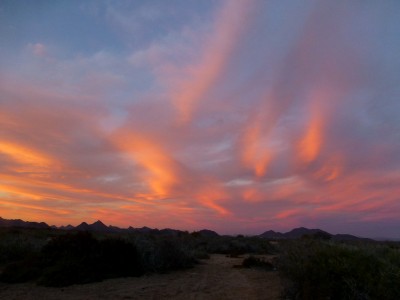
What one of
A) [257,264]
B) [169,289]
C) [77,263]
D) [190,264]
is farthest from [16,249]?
[257,264]

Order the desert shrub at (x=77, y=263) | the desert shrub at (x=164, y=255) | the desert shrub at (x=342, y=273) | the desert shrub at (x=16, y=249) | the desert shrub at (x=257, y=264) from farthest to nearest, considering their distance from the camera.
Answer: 1. the desert shrub at (x=257, y=264)
2. the desert shrub at (x=16, y=249)
3. the desert shrub at (x=164, y=255)
4. the desert shrub at (x=77, y=263)
5. the desert shrub at (x=342, y=273)

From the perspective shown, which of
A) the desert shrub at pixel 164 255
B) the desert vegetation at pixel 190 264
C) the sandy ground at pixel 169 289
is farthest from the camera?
the desert shrub at pixel 164 255

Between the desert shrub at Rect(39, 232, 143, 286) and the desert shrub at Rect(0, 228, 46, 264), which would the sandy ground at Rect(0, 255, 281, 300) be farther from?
the desert shrub at Rect(0, 228, 46, 264)

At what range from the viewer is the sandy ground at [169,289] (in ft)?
34.2

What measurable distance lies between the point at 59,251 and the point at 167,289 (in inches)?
203

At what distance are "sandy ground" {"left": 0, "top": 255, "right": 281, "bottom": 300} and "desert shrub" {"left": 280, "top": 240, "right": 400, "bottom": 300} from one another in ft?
3.42

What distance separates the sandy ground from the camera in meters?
10.4

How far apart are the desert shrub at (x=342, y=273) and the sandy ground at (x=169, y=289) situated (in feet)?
3.42

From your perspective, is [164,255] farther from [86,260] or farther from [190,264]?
[86,260]

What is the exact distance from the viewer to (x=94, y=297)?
33.6 feet

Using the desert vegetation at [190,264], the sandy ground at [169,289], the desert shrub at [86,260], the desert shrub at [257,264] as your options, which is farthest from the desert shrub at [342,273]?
the desert shrub at [86,260]

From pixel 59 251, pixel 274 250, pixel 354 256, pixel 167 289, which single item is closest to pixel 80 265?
pixel 59 251

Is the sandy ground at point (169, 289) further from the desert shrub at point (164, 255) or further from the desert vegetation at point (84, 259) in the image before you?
the desert shrub at point (164, 255)

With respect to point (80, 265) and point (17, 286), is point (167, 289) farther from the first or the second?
point (17, 286)
